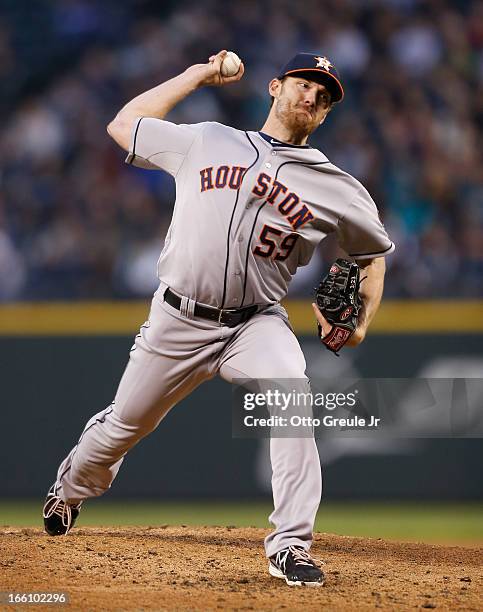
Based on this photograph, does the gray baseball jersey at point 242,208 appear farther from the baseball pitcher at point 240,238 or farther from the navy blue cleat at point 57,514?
the navy blue cleat at point 57,514

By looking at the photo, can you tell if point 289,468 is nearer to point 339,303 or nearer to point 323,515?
point 339,303

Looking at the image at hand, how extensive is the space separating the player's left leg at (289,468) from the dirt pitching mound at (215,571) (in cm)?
20

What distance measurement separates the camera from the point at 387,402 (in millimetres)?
7461

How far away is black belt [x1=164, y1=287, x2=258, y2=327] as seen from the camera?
4410 mm

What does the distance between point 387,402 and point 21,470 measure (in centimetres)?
263

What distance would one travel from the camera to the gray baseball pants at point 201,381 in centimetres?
406

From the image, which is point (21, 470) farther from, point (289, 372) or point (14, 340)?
point (289, 372)

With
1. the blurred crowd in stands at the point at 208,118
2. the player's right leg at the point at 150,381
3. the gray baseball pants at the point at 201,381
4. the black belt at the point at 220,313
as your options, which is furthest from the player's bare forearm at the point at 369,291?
the blurred crowd in stands at the point at 208,118

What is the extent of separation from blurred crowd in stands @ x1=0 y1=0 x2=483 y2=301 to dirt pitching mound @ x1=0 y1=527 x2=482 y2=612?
9.95 feet

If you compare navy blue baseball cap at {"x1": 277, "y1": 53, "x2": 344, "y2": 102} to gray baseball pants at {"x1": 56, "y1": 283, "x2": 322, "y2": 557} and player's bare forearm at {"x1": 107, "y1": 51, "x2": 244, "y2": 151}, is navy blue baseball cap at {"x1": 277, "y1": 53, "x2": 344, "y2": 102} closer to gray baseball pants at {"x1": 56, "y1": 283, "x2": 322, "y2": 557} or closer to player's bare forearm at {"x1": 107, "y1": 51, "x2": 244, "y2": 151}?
player's bare forearm at {"x1": 107, "y1": 51, "x2": 244, "y2": 151}

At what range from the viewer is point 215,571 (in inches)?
170

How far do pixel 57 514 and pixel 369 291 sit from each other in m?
1.76

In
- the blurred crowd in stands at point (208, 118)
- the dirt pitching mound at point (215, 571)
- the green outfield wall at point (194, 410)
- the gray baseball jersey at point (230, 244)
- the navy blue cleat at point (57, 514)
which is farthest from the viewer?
the blurred crowd in stands at point (208, 118)

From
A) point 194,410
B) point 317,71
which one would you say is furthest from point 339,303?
point 194,410
